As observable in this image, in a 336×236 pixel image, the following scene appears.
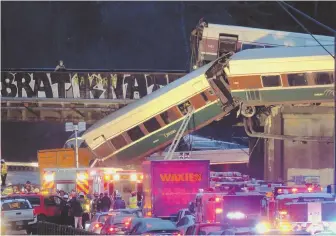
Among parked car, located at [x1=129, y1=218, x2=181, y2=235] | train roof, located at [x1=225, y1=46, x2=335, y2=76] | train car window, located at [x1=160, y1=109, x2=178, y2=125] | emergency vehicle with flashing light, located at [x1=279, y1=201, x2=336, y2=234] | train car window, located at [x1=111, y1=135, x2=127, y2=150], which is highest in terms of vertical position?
train roof, located at [x1=225, y1=46, x2=335, y2=76]

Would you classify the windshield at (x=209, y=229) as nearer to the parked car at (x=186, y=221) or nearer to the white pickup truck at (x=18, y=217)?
the parked car at (x=186, y=221)

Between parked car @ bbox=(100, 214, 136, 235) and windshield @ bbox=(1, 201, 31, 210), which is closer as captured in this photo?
parked car @ bbox=(100, 214, 136, 235)

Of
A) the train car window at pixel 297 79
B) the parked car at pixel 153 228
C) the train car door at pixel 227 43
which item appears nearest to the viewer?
the parked car at pixel 153 228

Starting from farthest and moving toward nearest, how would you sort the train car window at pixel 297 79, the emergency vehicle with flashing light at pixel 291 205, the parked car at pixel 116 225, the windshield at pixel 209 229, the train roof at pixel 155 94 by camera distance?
1. the train roof at pixel 155 94
2. the train car window at pixel 297 79
3. the parked car at pixel 116 225
4. the emergency vehicle with flashing light at pixel 291 205
5. the windshield at pixel 209 229

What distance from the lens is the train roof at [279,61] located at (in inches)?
955

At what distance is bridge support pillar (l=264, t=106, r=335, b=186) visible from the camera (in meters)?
28.0

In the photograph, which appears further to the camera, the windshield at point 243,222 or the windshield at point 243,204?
the windshield at point 243,204

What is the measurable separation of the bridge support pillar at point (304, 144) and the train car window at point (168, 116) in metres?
4.11

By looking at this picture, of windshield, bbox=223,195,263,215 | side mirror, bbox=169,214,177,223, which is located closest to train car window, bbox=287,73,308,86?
side mirror, bbox=169,214,177,223

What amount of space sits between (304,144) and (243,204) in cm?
1281

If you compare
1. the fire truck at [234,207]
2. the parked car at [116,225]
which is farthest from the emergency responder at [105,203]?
the fire truck at [234,207]

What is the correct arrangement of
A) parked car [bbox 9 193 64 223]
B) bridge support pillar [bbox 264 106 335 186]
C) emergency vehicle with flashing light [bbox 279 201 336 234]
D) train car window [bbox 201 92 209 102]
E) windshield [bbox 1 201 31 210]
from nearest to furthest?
emergency vehicle with flashing light [bbox 279 201 336 234]
windshield [bbox 1 201 31 210]
parked car [bbox 9 193 64 223]
train car window [bbox 201 92 209 102]
bridge support pillar [bbox 264 106 335 186]

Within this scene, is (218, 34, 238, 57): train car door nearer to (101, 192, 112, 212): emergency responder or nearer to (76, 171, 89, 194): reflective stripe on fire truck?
(76, 171, 89, 194): reflective stripe on fire truck

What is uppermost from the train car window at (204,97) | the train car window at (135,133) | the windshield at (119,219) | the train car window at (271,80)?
the train car window at (271,80)
